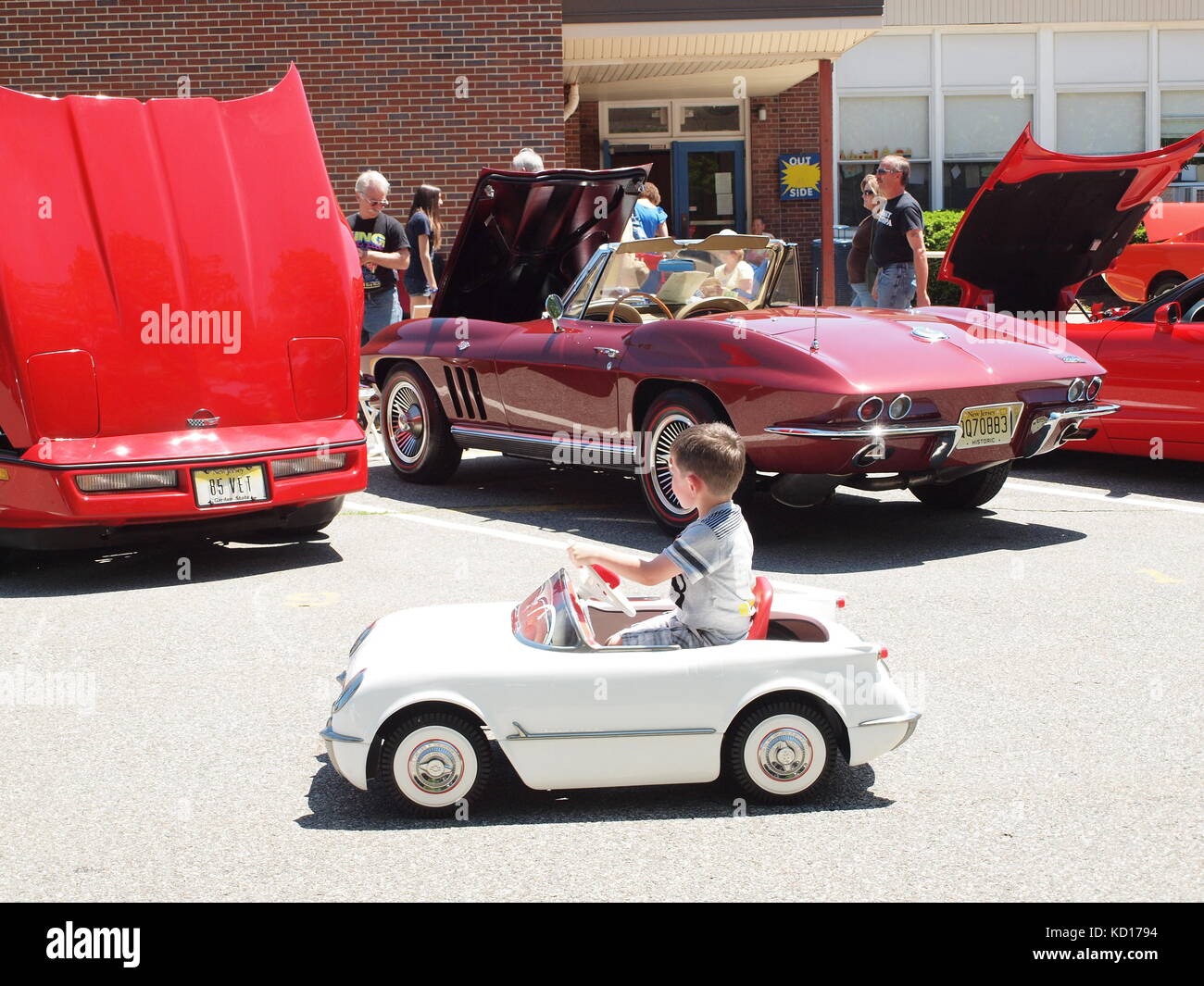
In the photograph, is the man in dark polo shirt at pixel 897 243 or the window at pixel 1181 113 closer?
the man in dark polo shirt at pixel 897 243

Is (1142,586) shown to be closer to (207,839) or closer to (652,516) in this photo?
(652,516)

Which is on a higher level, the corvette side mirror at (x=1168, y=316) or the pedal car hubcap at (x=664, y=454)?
the corvette side mirror at (x=1168, y=316)

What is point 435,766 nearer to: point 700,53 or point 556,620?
point 556,620

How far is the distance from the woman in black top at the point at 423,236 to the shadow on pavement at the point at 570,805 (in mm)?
7744

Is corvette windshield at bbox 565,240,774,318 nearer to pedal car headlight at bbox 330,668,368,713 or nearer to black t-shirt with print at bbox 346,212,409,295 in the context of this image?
black t-shirt with print at bbox 346,212,409,295

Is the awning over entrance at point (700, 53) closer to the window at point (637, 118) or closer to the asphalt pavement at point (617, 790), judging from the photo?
the window at point (637, 118)

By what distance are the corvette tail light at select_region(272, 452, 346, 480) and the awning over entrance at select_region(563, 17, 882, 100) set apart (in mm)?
9333

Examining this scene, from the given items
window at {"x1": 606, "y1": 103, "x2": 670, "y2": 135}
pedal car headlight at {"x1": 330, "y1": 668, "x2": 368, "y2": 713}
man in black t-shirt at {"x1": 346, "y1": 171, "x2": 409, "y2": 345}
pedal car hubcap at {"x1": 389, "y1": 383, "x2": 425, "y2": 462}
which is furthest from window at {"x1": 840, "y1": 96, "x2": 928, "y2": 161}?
pedal car headlight at {"x1": 330, "y1": 668, "x2": 368, "y2": 713}

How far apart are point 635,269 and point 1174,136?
61.4 ft

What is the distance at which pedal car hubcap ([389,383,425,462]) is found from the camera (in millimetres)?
9547

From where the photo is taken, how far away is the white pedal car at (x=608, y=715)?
12.9ft

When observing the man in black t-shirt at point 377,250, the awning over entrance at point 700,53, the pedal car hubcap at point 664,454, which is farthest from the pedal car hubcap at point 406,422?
the awning over entrance at point 700,53

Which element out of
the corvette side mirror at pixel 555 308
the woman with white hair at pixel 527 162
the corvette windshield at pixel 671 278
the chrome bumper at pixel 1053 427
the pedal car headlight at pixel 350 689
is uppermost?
the woman with white hair at pixel 527 162

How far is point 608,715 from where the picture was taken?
3938 millimetres
